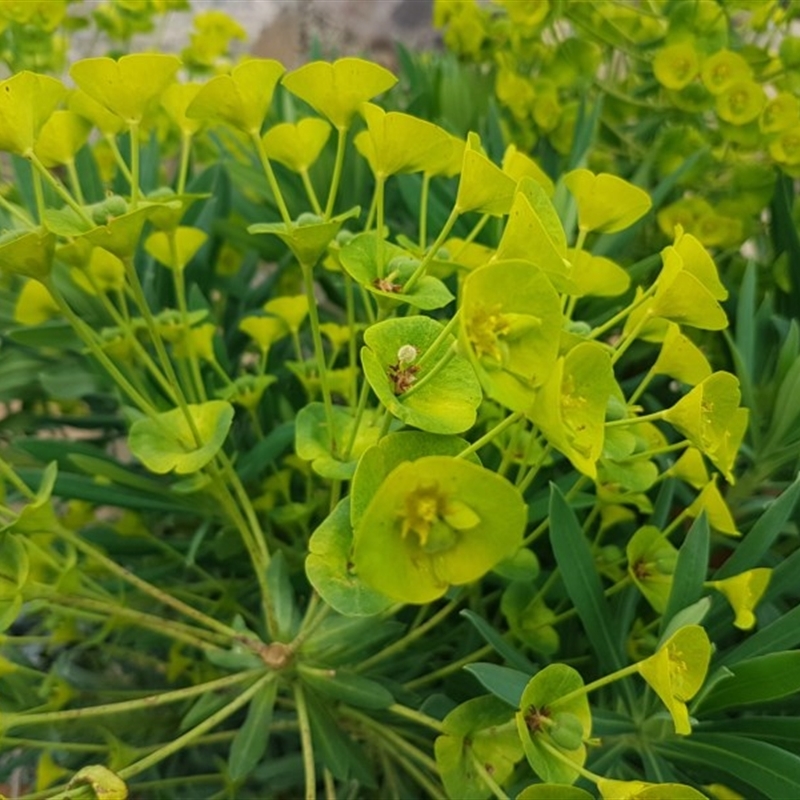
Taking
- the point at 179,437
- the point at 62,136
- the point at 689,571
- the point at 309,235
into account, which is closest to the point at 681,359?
the point at 689,571

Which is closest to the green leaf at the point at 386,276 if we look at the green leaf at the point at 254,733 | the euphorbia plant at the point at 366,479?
the euphorbia plant at the point at 366,479

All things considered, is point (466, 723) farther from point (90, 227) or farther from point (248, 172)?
point (248, 172)

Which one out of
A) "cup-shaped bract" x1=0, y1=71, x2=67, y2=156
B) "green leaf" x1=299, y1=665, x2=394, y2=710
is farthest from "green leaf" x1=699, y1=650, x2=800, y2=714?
"cup-shaped bract" x1=0, y1=71, x2=67, y2=156

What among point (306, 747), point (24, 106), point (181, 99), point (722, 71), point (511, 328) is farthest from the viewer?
point (722, 71)

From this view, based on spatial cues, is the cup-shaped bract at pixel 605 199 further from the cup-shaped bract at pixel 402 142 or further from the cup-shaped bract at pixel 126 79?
the cup-shaped bract at pixel 126 79

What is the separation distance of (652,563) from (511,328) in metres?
0.37

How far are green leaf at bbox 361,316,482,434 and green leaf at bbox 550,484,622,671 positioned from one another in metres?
0.19

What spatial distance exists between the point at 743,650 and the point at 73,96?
0.70 m

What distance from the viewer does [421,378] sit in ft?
1.54

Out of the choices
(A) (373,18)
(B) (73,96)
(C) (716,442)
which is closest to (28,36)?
(B) (73,96)

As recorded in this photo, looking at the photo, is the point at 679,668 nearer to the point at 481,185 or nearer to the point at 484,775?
the point at 484,775

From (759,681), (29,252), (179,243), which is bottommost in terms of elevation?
(759,681)

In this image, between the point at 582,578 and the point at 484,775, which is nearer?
the point at 484,775

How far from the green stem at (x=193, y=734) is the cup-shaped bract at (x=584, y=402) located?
326 millimetres
